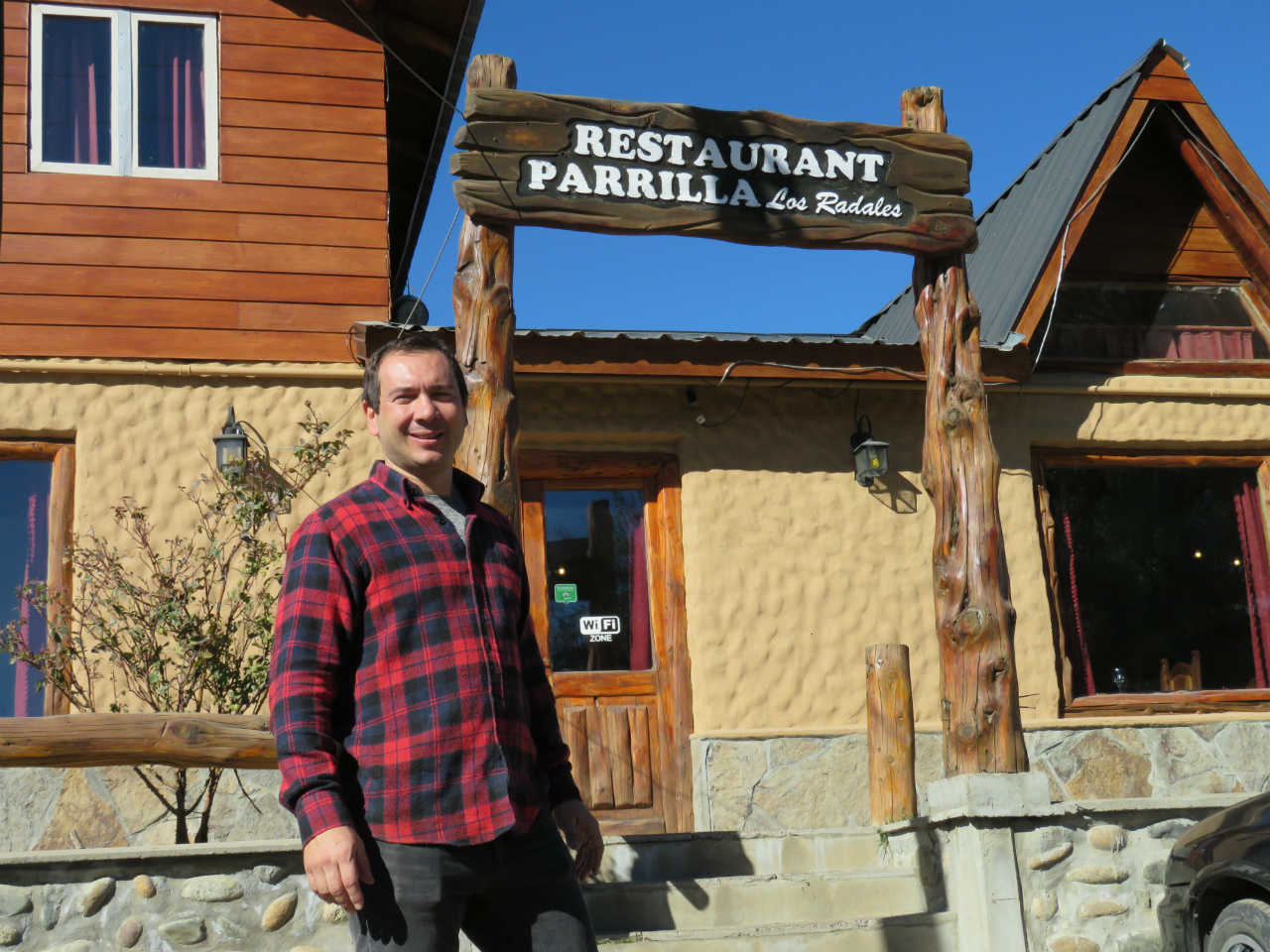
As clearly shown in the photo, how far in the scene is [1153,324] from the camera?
990cm

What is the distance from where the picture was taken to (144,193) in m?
8.45

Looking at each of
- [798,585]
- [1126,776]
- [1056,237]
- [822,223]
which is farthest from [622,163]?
[1126,776]

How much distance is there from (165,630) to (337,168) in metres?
3.47

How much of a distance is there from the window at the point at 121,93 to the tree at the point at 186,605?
209cm

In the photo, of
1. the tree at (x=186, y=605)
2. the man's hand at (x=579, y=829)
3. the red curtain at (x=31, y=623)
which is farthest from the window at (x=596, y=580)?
the man's hand at (x=579, y=829)

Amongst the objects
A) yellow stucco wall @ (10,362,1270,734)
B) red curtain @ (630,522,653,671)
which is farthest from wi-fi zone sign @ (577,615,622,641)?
yellow stucco wall @ (10,362,1270,734)

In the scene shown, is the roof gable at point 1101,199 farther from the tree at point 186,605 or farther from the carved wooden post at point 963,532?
the tree at point 186,605

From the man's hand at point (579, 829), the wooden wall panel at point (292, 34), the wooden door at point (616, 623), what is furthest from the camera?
the wooden wall panel at point (292, 34)

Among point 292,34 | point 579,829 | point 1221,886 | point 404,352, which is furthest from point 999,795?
point 292,34

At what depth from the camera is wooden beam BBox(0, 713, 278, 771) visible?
5059 millimetres

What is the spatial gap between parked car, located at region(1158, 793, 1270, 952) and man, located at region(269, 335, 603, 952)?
9.39ft

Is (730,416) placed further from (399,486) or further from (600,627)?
(399,486)

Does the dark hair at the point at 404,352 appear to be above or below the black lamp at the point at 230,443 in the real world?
below

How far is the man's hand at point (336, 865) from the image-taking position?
234 cm
